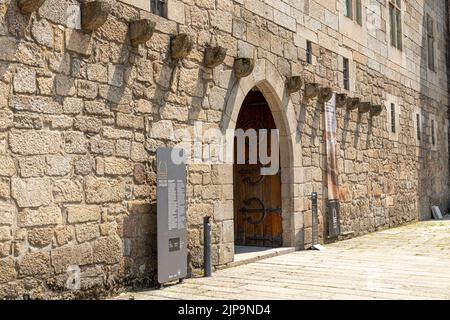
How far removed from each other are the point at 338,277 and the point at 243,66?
2546 millimetres

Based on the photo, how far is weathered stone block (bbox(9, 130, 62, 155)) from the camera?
372 centimetres

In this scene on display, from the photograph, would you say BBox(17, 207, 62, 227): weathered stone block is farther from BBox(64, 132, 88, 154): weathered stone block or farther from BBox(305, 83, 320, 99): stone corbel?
BBox(305, 83, 320, 99): stone corbel

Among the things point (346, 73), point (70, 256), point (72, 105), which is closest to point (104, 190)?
point (70, 256)

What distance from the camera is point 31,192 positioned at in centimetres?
381

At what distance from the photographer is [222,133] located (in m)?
5.82

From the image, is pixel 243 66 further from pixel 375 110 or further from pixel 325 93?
pixel 375 110

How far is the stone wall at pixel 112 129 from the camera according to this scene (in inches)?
→ 148

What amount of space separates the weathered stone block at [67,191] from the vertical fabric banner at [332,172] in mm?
4572

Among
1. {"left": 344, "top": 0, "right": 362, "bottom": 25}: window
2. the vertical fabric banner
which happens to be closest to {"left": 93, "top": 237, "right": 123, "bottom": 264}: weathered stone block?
the vertical fabric banner

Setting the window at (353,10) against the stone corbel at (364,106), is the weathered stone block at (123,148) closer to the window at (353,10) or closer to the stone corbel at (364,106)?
A: the stone corbel at (364,106)

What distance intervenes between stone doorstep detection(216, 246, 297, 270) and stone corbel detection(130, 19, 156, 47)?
2.51m

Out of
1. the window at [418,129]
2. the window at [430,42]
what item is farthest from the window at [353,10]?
the window at [430,42]
